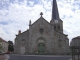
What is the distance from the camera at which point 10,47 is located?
9181 cm

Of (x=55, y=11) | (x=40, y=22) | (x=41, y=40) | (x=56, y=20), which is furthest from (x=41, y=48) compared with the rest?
(x=55, y=11)

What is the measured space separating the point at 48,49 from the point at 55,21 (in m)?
14.2

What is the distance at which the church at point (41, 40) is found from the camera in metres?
44.9

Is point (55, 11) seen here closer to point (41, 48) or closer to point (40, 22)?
point (40, 22)

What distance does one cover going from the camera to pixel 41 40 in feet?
151

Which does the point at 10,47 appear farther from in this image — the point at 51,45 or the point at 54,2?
the point at 51,45

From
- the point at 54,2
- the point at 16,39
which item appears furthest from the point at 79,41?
the point at 16,39

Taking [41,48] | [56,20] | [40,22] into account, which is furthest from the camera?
[56,20]

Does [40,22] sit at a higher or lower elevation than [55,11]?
lower

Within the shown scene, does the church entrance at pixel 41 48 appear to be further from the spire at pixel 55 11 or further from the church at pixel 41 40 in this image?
the spire at pixel 55 11

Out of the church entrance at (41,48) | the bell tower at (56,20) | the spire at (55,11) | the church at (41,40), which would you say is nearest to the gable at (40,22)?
the church at (41,40)

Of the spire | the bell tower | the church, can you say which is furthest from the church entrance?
the spire

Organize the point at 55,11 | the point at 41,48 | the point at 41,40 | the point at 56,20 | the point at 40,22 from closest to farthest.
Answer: the point at 41,48 < the point at 41,40 < the point at 40,22 < the point at 56,20 < the point at 55,11

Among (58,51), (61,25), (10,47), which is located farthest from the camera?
(10,47)
